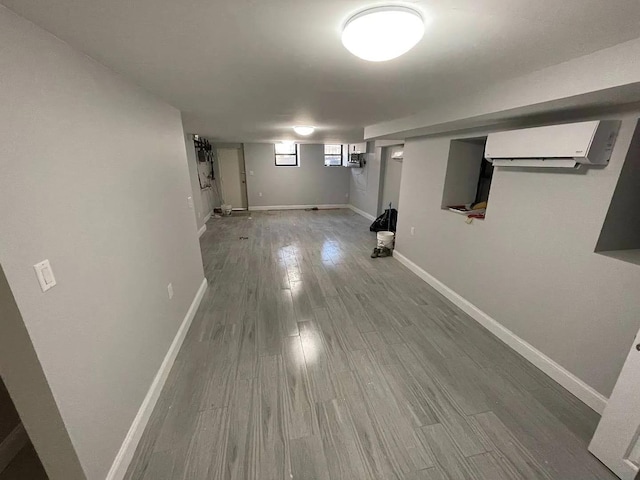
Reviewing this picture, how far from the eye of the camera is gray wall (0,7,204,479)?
2.86 ft

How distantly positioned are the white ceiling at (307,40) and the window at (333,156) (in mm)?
6389

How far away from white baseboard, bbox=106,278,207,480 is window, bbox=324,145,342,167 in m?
6.71

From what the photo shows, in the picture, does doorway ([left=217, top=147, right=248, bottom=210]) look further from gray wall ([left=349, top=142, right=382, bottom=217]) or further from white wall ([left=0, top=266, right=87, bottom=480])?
white wall ([left=0, top=266, right=87, bottom=480])

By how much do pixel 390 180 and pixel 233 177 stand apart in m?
4.73

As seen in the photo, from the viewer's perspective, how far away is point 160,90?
6.25 feet

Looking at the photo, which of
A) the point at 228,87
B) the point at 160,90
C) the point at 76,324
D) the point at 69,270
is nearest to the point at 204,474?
the point at 76,324

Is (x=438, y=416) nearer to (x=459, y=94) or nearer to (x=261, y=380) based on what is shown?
(x=261, y=380)

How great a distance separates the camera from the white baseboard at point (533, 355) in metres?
1.72

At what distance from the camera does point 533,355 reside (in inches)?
82.2

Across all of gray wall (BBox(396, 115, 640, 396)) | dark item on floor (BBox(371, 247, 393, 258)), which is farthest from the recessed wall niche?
dark item on floor (BBox(371, 247, 393, 258))

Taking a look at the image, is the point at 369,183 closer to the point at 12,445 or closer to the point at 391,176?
the point at 391,176

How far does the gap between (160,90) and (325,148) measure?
6.50 metres

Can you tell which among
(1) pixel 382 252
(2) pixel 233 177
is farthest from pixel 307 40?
(2) pixel 233 177

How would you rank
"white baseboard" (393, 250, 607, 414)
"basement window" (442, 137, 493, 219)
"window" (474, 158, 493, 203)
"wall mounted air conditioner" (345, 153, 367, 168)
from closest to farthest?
1. "white baseboard" (393, 250, 607, 414)
2. "basement window" (442, 137, 493, 219)
3. "window" (474, 158, 493, 203)
4. "wall mounted air conditioner" (345, 153, 367, 168)
